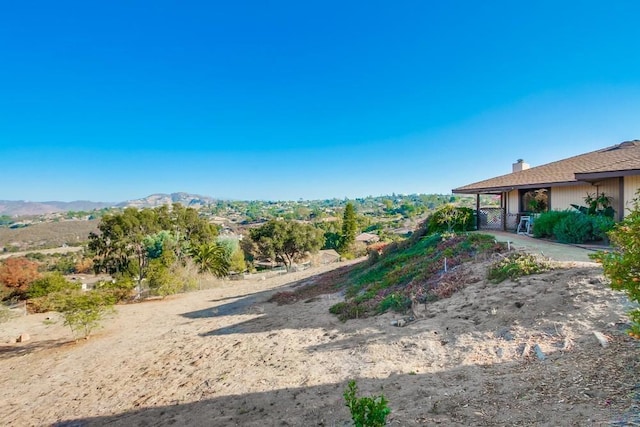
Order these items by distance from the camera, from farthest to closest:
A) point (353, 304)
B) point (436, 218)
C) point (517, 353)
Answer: point (436, 218) → point (353, 304) → point (517, 353)

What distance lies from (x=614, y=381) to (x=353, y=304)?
242 inches

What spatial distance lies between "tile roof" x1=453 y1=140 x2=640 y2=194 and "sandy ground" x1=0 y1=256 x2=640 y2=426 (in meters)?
5.61

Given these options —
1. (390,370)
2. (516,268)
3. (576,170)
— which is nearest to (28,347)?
(390,370)

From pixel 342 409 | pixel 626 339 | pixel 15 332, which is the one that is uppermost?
pixel 626 339

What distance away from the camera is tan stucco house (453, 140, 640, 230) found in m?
10.4

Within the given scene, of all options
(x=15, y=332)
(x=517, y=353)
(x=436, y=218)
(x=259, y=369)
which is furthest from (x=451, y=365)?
(x=15, y=332)

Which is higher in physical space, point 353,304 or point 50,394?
point 353,304

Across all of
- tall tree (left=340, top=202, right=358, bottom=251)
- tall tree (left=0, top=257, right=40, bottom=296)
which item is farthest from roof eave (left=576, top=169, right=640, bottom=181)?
tall tree (left=340, top=202, right=358, bottom=251)

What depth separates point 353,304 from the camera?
9.12 metres

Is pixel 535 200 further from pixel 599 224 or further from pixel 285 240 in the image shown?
pixel 285 240

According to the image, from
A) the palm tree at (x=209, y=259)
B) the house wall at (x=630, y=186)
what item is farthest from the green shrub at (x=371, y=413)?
the palm tree at (x=209, y=259)

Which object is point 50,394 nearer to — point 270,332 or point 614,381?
point 270,332

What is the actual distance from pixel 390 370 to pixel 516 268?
4.29 metres

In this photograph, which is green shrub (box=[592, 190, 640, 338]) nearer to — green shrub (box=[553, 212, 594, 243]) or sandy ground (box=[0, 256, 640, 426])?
sandy ground (box=[0, 256, 640, 426])
